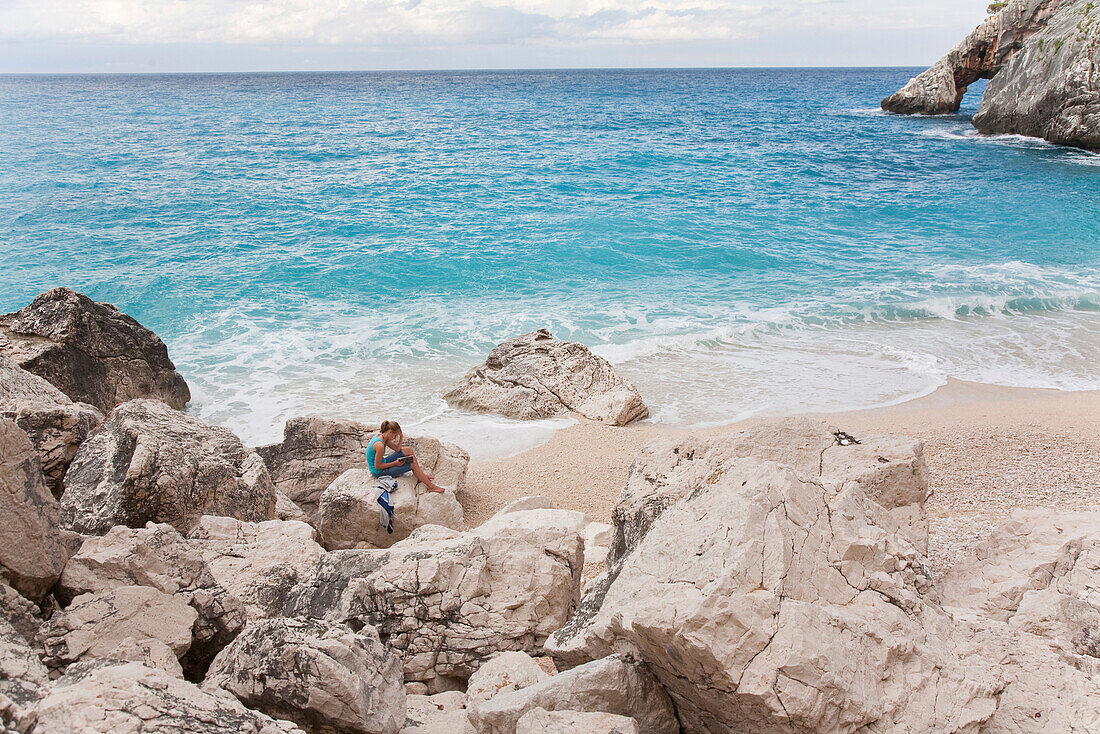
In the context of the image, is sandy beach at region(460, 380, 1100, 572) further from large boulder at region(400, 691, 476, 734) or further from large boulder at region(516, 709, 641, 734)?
large boulder at region(516, 709, 641, 734)

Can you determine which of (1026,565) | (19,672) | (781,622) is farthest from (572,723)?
(1026,565)

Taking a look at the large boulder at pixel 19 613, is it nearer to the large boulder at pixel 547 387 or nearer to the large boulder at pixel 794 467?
the large boulder at pixel 794 467

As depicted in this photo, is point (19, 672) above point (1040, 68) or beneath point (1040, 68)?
beneath

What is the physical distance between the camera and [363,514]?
7145 mm

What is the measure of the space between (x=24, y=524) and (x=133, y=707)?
2042 millimetres

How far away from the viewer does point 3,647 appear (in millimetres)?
3121

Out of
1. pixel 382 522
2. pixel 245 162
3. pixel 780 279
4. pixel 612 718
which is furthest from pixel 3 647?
pixel 245 162

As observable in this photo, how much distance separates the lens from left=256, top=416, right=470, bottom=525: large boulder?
27.5ft

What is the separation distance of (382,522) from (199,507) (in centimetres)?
168

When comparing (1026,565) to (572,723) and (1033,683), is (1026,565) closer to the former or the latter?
(1033,683)

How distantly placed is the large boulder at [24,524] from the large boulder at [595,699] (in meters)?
2.71

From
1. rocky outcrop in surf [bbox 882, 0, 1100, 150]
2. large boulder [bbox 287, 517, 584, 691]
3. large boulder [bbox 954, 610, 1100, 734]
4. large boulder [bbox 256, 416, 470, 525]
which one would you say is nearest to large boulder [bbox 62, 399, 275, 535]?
large boulder [bbox 256, 416, 470, 525]

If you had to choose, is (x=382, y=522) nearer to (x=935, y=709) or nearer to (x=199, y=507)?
(x=199, y=507)

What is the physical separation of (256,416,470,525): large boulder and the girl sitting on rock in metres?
0.62
